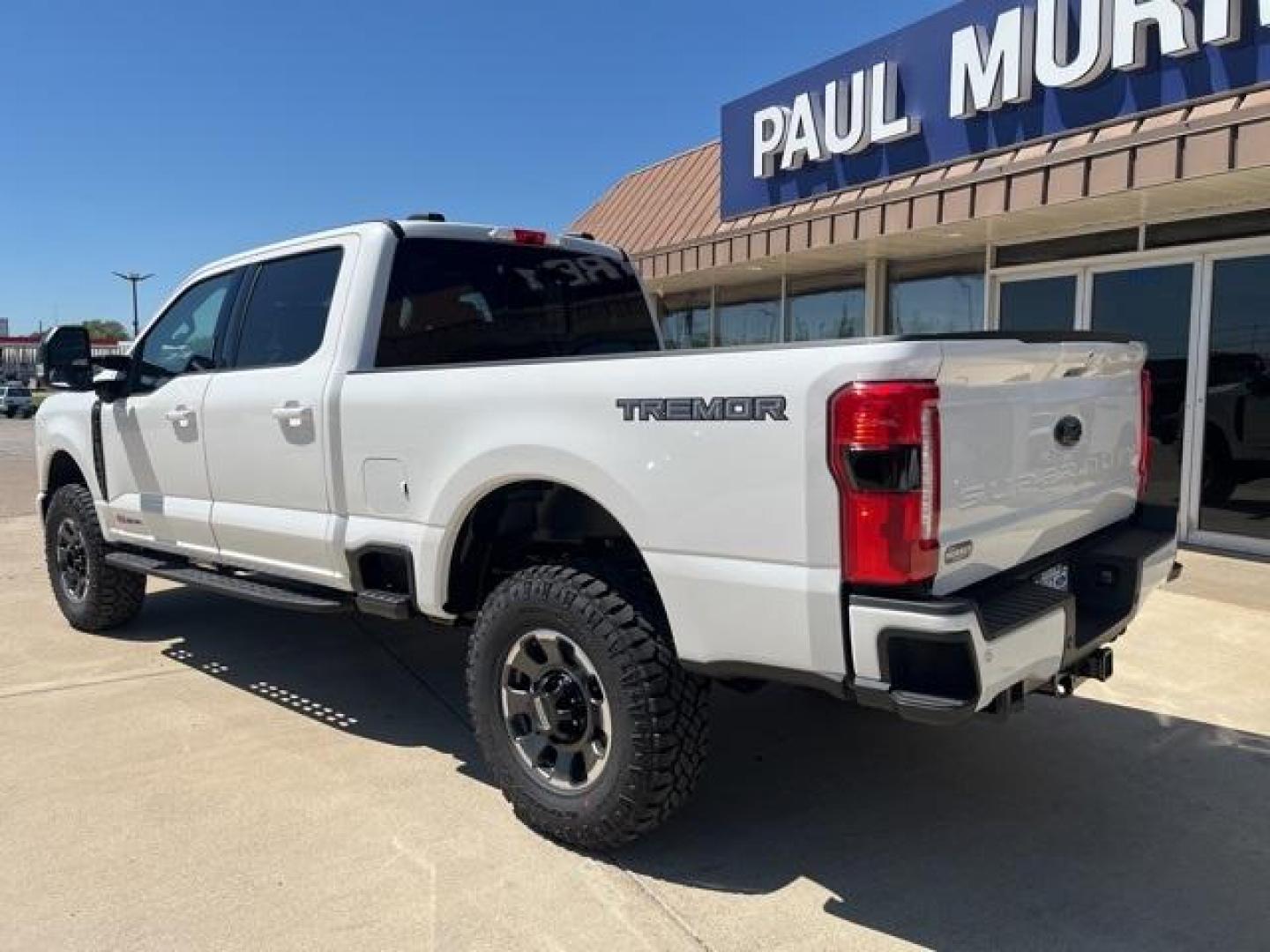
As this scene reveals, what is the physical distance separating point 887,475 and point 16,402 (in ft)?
179

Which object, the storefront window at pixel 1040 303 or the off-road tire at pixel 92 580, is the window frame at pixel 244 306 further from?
the storefront window at pixel 1040 303

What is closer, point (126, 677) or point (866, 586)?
point (866, 586)

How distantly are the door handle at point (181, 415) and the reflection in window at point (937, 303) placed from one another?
6750 mm

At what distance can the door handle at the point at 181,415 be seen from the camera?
4.59 meters

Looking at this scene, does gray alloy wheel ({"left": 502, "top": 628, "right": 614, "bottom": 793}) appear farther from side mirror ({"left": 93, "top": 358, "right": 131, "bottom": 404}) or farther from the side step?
side mirror ({"left": 93, "top": 358, "right": 131, "bottom": 404})

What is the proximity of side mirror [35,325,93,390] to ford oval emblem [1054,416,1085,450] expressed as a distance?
191 inches

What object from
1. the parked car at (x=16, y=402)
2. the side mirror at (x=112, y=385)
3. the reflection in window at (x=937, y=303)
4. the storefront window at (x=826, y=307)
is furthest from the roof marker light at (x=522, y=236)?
the parked car at (x=16, y=402)

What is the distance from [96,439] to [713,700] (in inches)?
142

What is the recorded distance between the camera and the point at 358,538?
3.77m

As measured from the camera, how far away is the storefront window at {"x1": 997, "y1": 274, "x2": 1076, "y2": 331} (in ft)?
28.4

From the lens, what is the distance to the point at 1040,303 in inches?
351

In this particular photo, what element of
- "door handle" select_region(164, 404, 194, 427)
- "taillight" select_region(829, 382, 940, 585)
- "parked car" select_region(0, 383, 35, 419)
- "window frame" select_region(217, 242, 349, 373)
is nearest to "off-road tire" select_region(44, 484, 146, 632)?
"door handle" select_region(164, 404, 194, 427)

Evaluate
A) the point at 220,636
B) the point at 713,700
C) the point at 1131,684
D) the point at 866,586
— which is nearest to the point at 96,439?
the point at 220,636

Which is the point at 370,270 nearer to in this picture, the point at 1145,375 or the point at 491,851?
the point at 491,851
